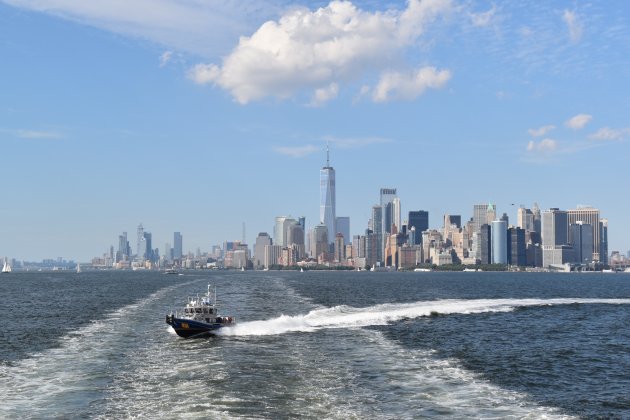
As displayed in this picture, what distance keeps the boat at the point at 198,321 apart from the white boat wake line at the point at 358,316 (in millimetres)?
1115

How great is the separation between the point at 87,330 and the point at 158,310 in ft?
104

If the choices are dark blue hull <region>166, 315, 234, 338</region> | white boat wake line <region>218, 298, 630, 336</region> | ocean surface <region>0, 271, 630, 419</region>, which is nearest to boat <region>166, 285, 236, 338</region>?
dark blue hull <region>166, 315, 234, 338</region>

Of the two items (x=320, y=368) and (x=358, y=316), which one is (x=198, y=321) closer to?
(x=320, y=368)

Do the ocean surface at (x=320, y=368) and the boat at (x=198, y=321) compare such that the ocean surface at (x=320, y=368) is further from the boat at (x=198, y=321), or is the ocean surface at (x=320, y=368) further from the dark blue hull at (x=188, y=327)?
the boat at (x=198, y=321)

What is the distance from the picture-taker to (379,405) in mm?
Answer: 43156

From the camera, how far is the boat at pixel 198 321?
76.1m

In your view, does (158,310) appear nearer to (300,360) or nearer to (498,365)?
(300,360)

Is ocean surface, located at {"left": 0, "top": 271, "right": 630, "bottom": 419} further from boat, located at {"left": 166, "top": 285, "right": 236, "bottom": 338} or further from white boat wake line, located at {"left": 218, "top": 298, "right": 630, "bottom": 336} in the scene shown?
Result: boat, located at {"left": 166, "top": 285, "right": 236, "bottom": 338}

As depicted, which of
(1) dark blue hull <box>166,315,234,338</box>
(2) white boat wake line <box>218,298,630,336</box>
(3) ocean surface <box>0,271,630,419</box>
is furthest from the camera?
(2) white boat wake line <box>218,298,630,336</box>

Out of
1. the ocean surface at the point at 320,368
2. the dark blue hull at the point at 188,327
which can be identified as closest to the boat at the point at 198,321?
the dark blue hull at the point at 188,327

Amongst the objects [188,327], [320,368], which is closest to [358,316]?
[188,327]

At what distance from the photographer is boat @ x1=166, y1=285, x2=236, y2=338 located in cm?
7606

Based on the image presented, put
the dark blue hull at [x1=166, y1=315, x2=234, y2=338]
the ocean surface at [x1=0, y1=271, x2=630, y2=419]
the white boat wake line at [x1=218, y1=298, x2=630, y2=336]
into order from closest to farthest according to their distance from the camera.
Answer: the ocean surface at [x1=0, y1=271, x2=630, y2=419], the dark blue hull at [x1=166, y1=315, x2=234, y2=338], the white boat wake line at [x1=218, y1=298, x2=630, y2=336]

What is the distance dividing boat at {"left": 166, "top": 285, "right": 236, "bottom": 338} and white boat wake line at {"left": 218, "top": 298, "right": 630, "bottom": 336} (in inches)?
43.9
